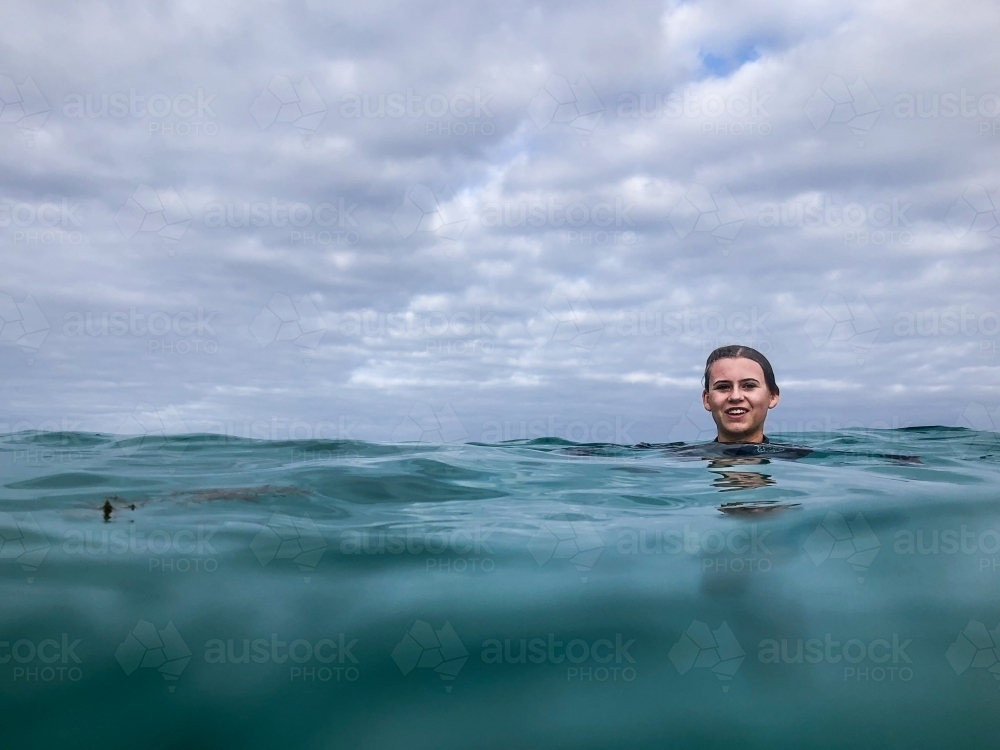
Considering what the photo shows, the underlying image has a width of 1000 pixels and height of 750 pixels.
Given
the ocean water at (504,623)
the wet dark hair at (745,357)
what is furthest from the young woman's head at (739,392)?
the ocean water at (504,623)

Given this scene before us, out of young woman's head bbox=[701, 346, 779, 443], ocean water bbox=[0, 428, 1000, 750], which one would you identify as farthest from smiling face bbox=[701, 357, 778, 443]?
ocean water bbox=[0, 428, 1000, 750]

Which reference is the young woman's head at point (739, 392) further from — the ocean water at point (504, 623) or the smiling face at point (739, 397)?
the ocean water at point (504, 623)

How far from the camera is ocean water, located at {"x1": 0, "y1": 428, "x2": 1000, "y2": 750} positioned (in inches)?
92.5

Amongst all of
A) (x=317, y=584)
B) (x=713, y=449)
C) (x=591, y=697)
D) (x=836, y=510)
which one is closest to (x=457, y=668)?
(x=591, y=697)

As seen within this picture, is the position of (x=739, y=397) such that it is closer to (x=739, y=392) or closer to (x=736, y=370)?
(x=739, y=392)

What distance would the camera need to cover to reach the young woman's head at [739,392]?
8.74 metres

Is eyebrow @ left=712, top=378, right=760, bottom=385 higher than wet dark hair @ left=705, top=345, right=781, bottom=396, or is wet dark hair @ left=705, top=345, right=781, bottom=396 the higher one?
wet dark hair @ left=705, top=345, right=781, bottom=396

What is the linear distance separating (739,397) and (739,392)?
67mm

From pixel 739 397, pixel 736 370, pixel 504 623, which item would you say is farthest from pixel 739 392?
pixel 504 623

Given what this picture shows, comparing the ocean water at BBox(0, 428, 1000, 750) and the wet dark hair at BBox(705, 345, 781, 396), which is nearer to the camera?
the ocean water at BBox(0, 428, 1000, 750)

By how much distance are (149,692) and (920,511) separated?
4.61m

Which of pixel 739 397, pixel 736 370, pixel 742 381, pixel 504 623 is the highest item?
pixel 736 370

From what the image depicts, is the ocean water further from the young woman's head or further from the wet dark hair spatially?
the wet dark hair

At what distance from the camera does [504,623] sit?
9.60ft
